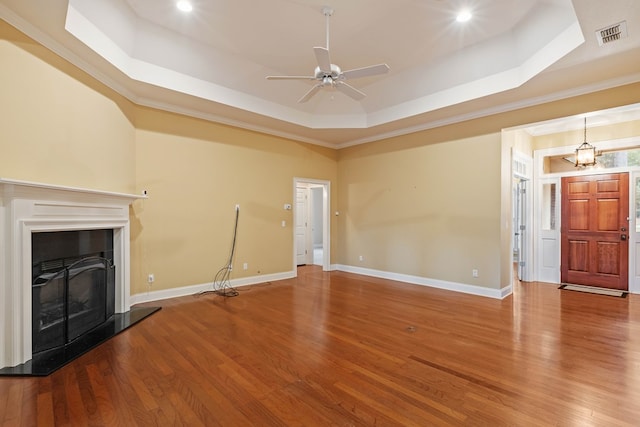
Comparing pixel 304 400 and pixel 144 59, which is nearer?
pixel 304 400

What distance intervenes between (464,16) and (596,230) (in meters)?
4.92

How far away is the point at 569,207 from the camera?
5.97 meters

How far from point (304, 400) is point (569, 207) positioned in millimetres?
6514

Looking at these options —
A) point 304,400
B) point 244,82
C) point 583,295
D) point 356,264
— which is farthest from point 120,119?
point 583,295

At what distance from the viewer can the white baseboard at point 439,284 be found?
4977 millimetres

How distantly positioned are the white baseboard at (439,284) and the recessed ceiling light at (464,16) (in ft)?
13.1

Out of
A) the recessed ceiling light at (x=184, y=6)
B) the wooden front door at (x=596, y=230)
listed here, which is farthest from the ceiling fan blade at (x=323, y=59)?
the wooden front door at (x=596, y=230)

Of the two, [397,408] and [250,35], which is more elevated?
[250,35]

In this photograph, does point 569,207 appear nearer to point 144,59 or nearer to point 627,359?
point 627,359

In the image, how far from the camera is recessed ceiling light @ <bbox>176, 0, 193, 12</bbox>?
331 centimetres

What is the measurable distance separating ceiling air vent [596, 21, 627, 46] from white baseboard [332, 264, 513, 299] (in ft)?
11.7

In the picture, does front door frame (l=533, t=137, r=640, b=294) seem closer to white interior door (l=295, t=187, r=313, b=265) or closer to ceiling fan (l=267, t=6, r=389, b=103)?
ceiling fan (l=267, t=6, r=389, b=103)

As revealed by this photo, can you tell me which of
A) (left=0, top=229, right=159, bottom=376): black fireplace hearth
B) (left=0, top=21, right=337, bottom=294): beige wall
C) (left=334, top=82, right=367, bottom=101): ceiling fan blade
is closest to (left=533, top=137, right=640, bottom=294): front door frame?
(left=0, top=21, right=337, bottom=294): beige wall

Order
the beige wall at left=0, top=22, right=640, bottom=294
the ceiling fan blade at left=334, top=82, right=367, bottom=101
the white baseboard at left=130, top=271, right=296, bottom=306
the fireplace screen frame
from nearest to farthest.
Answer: the fireplace screen frame, the beige wall at left=0, top=22, right=640, bottom=294, the ceiling fan blade at left=334, top=82, right=367, bottom=101, the white baseboard at left=130, top=271, right=296, bottom=306
